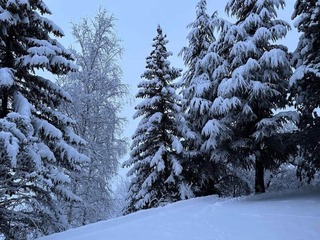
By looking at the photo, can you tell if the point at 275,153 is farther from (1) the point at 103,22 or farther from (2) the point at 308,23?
(1) the point at 103,22

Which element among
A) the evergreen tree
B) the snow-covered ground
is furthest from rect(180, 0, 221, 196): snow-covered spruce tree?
the snow-covered ground

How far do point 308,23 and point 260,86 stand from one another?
2528 millimetres

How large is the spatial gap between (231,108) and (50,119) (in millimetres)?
6587

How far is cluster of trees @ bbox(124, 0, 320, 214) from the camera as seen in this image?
10.4 m

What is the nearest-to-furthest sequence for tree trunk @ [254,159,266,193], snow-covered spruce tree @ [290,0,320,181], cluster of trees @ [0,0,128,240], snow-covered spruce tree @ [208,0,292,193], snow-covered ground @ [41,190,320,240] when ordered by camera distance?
snow-covered ground @ [41,190,320,240], cluster of trees @ [0,0,128,240], snow-covered spruce tree @ [290,0,320,181], snow-covered spruce tree @ [208,0,292,193], tree trunk @ [254,159,266,193]

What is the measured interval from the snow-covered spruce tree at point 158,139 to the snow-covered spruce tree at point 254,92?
7.36ft

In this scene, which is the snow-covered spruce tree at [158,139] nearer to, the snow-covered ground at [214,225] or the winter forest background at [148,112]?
the winter forest background at [148,112]

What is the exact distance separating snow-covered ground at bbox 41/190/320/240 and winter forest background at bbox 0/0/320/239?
61.8 inches

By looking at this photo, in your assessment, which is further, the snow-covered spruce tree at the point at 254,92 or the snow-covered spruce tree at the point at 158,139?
the snow-covered spruce tree at the point at 158,139

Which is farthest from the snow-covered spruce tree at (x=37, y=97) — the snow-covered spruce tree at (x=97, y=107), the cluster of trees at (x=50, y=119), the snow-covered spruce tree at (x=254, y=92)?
the snow-covered spruce tree at (x=254, y=92)

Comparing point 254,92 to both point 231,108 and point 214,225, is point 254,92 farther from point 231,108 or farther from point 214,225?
point 214,225

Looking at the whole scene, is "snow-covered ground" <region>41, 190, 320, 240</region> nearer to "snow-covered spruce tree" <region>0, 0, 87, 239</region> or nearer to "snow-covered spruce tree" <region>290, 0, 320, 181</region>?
"snow-covered spruce tree" <region>290, 0, 320, 181</region>

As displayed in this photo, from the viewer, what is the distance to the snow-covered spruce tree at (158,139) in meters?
13.8

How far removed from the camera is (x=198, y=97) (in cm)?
1458
